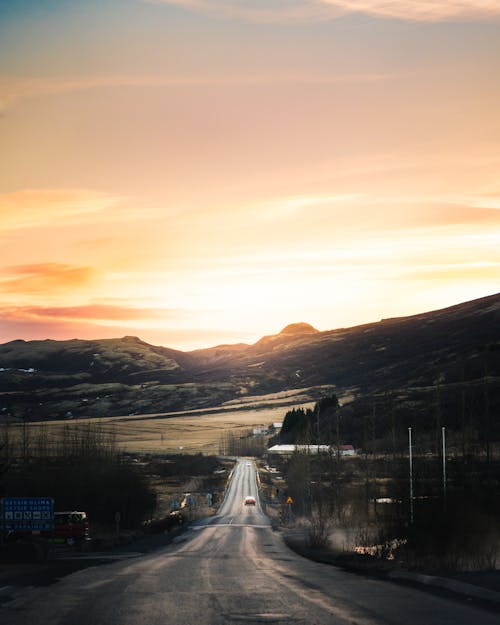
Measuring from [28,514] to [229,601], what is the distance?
29.0 m

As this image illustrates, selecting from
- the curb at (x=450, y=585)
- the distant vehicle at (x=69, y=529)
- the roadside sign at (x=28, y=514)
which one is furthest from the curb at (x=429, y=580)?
the distant vehicle at (x=69, y=529)

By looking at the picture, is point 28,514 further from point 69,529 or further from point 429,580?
point 429,580

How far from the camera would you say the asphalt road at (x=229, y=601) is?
1591 centimetres

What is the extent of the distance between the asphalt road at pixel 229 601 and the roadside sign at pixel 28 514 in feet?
48.9

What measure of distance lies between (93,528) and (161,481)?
3882 inches

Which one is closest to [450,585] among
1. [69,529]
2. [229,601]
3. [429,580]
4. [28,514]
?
[429,580]

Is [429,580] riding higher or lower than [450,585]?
lower

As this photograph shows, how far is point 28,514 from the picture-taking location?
45.5 m

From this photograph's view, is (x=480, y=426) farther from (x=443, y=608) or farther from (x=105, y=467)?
(x=443, y=608)

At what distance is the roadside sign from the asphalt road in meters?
14.9

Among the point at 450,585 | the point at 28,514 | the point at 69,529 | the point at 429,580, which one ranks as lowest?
the point at 69,529

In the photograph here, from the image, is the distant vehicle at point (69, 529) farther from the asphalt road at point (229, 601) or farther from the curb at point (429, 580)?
the asphalt road at point (229, 601)

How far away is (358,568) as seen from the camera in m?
31.2

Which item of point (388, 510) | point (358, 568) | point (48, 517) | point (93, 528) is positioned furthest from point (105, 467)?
point (358, 568)
